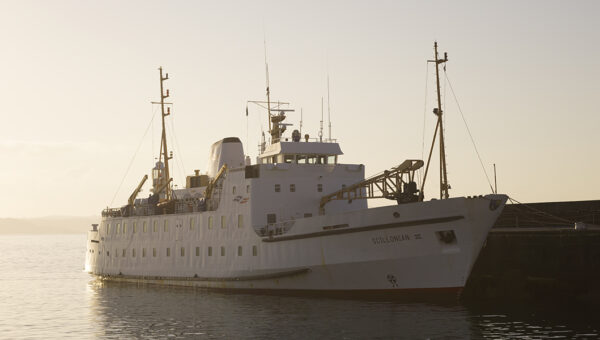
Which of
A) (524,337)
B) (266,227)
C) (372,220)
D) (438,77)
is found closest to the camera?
(524,337)

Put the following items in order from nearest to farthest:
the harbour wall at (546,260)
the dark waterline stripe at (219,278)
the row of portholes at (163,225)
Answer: the harbour wall at (546,260)
the dark waterline stripe at (219,278)
the row of portholes at (163,225)

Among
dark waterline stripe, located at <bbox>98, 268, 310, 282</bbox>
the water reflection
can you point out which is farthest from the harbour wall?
dark waterline stripe, located at <bbox>98, 268, 310, 282</bbox>

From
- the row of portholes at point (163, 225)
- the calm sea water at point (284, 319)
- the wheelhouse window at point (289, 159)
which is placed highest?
the wheelhouse window at point (289, 159)

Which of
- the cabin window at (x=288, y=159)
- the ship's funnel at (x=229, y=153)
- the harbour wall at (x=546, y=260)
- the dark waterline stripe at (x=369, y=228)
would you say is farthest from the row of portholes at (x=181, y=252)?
the harbour wall at (x=546, y=260)

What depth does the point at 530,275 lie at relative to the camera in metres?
38.2

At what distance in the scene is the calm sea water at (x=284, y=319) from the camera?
1120 inches

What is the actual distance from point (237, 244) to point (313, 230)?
6.06 meters

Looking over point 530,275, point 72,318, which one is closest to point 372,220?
point 530,275

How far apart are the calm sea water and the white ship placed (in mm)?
1360

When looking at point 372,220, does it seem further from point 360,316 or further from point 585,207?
point 585,207

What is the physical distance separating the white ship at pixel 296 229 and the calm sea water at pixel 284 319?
4.46 feet

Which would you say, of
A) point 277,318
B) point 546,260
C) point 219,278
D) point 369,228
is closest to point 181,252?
point 219,278

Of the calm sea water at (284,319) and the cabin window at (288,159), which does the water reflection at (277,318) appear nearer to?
the calm sea water at (284,319)

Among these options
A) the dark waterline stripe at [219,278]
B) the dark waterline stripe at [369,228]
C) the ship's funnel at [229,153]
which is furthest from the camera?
the ship's funnel at [229,153]
